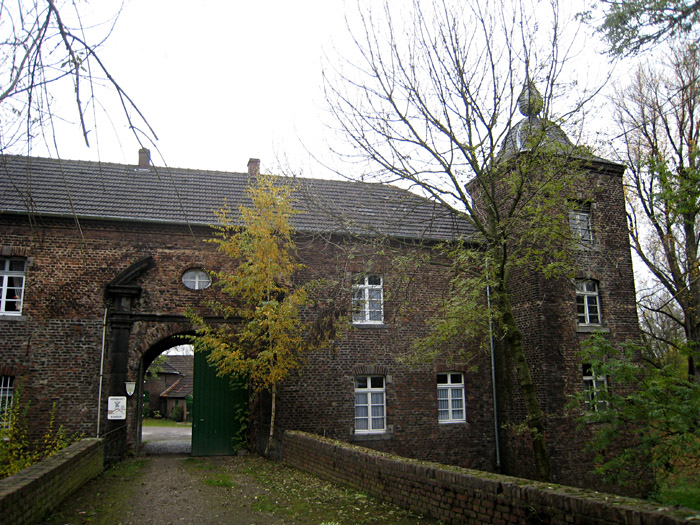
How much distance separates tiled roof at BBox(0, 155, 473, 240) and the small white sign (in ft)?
14.5

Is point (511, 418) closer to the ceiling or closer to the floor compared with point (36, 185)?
closer to the floor

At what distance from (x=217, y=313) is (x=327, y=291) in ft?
9.71

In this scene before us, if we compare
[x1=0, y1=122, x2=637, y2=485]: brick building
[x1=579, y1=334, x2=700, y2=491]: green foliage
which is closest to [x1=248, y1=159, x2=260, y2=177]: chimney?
[x1=0, y1=122, x2=637, y2=485]: brick building

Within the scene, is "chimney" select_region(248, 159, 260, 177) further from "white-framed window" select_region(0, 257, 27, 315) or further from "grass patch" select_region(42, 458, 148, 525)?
"grass patch" select_region(42, 458, 148, 525)

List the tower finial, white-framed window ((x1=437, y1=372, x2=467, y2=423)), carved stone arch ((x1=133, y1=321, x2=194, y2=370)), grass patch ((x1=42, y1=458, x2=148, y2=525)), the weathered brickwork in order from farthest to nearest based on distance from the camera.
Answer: white-framed window ((x1=437, y1=372, x2=467, y2=423)), the weathered brickwork, carved stone arch ((x1=133, y1=321, x2=194, y2=370)), the tower finial, grass patch ((x1=42, y1=458, x2=148, y2=525))

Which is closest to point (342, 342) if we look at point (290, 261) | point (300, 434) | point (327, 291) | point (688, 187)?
point (327, 291)

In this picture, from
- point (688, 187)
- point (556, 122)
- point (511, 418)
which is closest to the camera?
point (688, 187)

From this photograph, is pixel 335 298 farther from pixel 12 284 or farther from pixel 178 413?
pixel 178 413

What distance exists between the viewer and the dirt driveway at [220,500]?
281 inches

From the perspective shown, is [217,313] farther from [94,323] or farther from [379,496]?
[379,496]

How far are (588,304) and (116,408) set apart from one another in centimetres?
1250

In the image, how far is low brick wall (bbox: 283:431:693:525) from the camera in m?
4.55

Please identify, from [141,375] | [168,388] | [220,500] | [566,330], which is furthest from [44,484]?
[168,388]

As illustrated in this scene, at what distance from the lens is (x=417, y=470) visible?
7035mm
